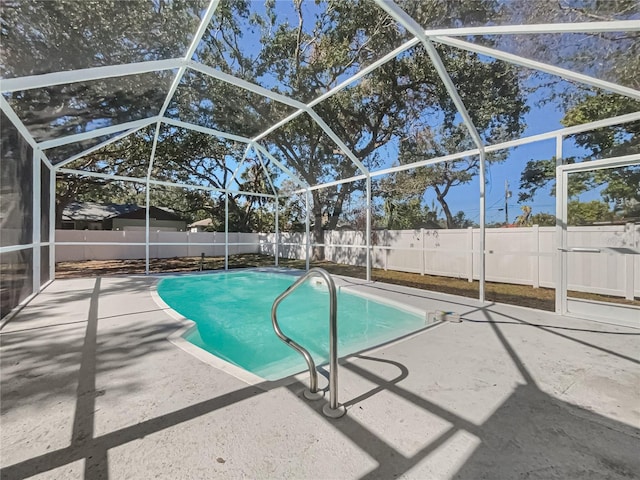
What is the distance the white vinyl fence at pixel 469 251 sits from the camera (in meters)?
4.20

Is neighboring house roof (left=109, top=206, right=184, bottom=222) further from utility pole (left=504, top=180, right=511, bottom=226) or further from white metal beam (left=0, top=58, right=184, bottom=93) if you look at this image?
utility pole (left=504, top=180, right=511, bottom=226)

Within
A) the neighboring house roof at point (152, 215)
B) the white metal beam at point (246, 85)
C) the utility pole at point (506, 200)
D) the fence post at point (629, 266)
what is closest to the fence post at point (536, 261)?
the utility pole at point (506, 200)

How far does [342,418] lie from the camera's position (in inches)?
72.8

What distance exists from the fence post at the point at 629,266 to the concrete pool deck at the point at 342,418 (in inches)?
50.7

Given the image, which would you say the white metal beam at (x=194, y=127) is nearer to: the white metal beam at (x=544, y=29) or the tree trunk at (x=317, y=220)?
the tree trunk at (x=317, y=220)

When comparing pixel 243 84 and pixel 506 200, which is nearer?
pixel 243 84

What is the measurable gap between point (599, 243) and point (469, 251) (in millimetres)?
1690

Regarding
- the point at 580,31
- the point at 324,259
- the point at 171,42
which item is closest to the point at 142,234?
the point at 324,259

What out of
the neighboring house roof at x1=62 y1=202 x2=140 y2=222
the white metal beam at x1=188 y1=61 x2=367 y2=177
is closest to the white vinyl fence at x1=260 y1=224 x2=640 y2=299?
the white metal beam at x1=188 y1=61 x2=367 y2=177

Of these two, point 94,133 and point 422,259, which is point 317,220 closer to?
point 422,259

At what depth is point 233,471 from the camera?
1.43 meters

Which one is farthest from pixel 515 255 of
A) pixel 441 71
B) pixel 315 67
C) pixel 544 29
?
pixel 315 67

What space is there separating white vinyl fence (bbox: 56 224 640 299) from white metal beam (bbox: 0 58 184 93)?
4670 mm

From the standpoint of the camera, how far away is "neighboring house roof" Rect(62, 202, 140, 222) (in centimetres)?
1748
